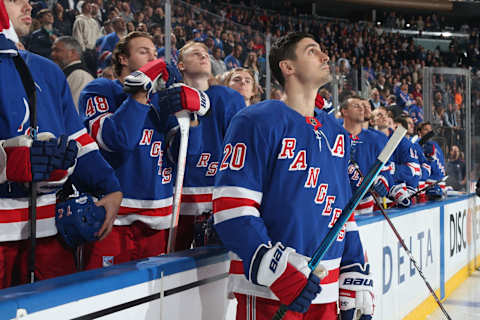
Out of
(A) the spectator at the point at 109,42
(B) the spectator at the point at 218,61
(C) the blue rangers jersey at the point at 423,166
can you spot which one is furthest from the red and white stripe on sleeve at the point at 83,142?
(C) the blue rangers jersey at the point at 423,166

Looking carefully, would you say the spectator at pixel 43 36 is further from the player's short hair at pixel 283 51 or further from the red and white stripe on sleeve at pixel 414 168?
the red and white stripe on sleeve at pixel 414 168

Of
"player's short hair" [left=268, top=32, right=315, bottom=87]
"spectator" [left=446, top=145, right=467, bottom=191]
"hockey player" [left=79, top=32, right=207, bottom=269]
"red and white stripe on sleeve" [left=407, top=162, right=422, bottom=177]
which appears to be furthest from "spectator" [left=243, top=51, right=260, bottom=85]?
"spectator" [left=446, top=145, right=467, bottom=191]

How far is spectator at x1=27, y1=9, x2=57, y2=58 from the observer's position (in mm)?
3896

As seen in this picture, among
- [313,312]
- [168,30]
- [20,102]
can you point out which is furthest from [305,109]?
[168,30]

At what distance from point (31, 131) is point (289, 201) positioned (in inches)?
28.2

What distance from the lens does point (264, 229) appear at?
151 centimetres

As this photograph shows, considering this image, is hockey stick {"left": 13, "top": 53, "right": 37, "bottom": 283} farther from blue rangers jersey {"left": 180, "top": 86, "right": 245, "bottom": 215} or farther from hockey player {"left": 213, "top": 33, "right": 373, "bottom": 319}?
blue rangers jersey {"left": 180, "top": 86, "right": 245, "bottom": 215}

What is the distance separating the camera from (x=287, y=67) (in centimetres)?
182

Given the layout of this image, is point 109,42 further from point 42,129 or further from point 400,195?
point 42,129

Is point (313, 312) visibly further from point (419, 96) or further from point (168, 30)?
point (419, 96)

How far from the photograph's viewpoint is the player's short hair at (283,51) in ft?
5.95

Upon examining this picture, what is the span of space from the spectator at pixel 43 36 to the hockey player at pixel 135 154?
167 cm

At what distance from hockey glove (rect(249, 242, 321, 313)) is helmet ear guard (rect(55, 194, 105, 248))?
48 cm

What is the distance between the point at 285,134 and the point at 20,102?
725 mm
